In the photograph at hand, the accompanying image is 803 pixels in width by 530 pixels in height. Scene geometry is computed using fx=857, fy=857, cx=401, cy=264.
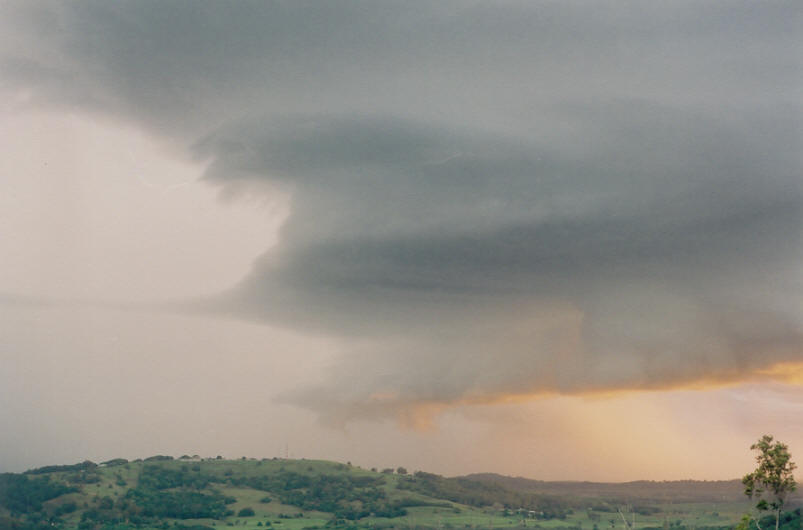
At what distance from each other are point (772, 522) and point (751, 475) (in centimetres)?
9095

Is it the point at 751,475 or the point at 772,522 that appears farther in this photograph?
the point at 772,522

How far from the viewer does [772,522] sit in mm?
186000

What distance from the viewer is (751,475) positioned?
354 feet
